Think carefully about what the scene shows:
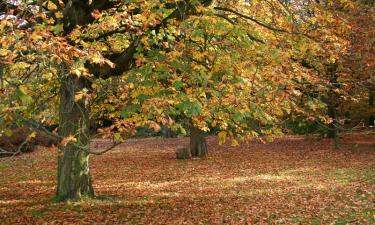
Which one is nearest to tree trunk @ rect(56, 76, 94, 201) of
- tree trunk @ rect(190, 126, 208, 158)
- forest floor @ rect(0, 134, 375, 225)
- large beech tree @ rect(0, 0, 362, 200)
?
large beech tree @ rect(0, 0, 362, 200)

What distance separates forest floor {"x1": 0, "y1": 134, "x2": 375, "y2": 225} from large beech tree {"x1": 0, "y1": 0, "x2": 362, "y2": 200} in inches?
57.2

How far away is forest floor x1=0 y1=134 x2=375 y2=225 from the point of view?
1073cm

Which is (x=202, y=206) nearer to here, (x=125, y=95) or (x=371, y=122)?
(x=125, y=95)

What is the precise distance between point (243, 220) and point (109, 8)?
20.7 feet

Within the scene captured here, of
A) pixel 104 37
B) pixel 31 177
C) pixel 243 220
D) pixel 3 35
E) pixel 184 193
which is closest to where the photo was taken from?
pixel 3 35

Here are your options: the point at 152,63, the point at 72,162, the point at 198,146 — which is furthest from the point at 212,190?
the point at 198,146

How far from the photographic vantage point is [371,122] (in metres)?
39.8

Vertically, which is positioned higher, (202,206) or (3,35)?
(3,35)

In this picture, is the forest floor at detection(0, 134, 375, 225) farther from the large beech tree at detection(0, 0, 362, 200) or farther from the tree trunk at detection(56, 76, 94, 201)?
the large beech tree at detection(0, 0, 362, 200)

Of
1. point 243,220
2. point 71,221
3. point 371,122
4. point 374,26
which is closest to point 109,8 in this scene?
point 71,221

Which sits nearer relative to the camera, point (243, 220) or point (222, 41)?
point (243, 220)

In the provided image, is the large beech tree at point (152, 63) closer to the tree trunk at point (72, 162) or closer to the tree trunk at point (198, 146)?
the tree trunk at point (72, 162)

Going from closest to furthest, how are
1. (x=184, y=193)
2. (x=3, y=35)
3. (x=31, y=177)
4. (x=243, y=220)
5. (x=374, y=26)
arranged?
1. (x=3, y=35)
2. (x=243, y=220)
3. (x=184, y=193)
4. (x=31, y=177)
5. (x=374, y=26)

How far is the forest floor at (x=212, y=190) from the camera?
35.2 ft
